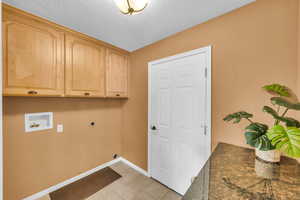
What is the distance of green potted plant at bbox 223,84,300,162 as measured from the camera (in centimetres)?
60

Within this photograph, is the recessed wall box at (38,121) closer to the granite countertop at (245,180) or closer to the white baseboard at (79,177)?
the white baseboard at (79,177)

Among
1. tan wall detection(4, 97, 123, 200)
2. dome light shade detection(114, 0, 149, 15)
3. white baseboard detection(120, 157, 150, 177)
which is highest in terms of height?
dome light shade detection(114, 0, 149, 15)

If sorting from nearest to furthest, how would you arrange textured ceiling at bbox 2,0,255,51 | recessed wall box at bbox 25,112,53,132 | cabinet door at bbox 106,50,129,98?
textured ceiling at bbox 2,0,255,51 < recessed wall box at bbox 25,112,53,132 < cabinet door at bbox 106,50,129,98

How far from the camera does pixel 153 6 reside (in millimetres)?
1188

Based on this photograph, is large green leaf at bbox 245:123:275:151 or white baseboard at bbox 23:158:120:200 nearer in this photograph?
large green leaf at bbox 245:123:275:151

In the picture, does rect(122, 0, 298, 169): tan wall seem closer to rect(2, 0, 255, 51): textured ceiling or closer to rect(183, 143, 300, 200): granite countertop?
rect(2, 0, 255, 51): textured ceiling

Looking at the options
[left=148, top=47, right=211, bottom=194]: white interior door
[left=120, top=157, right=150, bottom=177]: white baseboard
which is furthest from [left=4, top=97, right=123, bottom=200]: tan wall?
[left=148, top=47, right=211, bottom=194]: white interior door

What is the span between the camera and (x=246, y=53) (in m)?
1.16

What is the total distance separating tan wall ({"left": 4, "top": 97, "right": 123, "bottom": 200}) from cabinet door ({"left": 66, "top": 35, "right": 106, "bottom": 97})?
0.34 meters

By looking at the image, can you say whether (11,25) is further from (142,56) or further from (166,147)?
(166,147)

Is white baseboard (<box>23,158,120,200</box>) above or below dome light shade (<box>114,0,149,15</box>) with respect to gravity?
below

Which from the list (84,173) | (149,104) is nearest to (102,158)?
(84,173)

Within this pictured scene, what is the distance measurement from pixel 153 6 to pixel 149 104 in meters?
1.33

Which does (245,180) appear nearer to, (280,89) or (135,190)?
(280,89)
